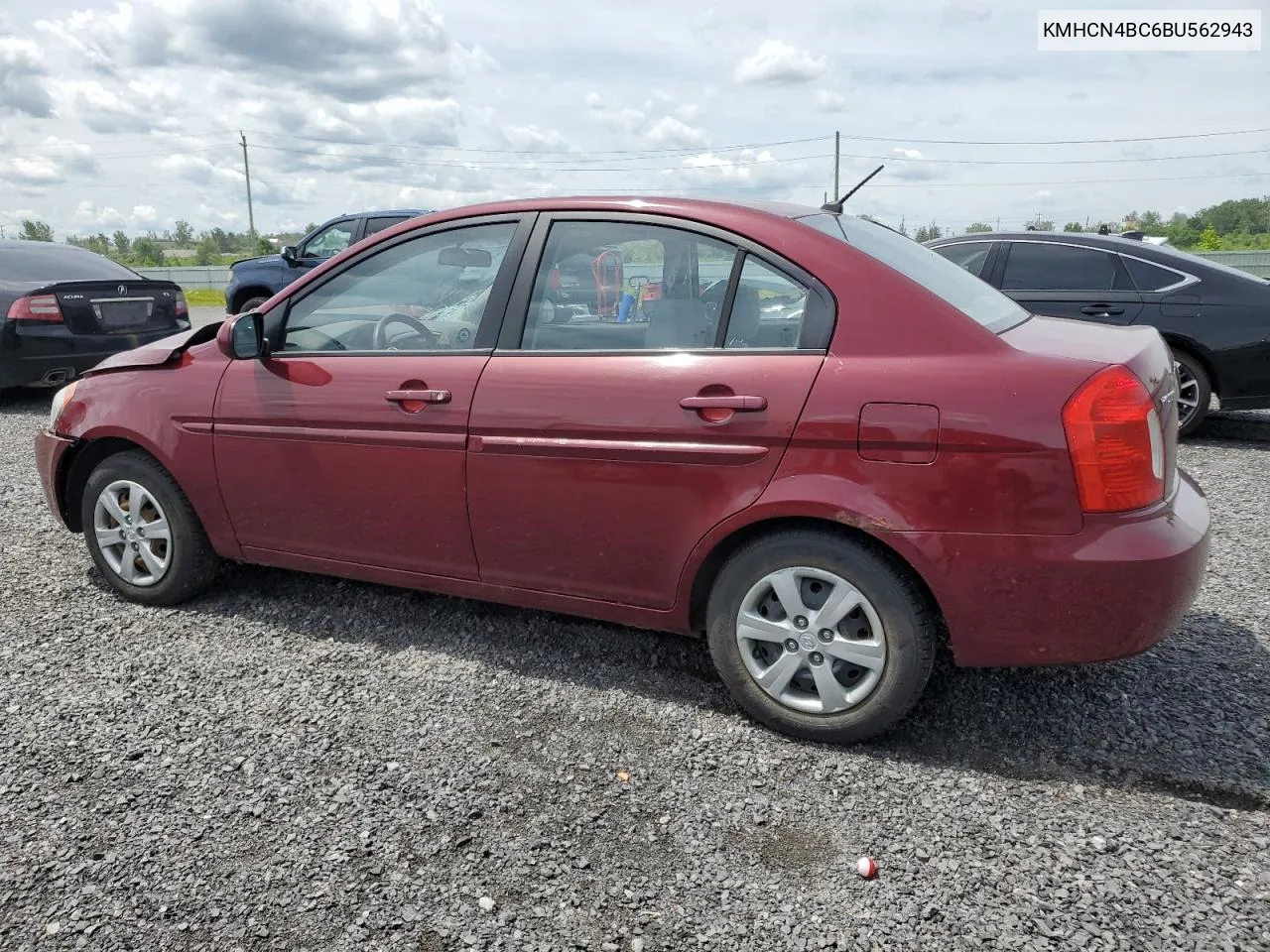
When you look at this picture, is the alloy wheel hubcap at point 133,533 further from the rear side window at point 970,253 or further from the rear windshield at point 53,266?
the rear side window at point 970,253

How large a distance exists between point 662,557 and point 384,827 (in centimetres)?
115

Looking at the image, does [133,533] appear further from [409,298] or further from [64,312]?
[64,312]

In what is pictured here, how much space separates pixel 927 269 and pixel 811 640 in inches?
51.3

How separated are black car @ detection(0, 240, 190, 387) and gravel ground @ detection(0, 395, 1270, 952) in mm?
5445

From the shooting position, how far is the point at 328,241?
13133 millimetres

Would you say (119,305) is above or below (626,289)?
below

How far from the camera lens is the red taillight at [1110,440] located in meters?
2.54

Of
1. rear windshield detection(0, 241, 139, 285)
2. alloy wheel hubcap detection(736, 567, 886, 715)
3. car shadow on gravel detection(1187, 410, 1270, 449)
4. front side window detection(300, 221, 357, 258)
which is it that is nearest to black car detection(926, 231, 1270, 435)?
car shadow on gravel detection(1187, 410, 1270, 449)

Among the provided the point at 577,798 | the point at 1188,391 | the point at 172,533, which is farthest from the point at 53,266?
the point at 1188,391

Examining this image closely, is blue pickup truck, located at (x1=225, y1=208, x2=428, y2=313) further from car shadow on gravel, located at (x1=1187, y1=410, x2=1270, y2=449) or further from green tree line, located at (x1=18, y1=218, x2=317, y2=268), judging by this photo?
green tree line, located at (x1=18, y1=218, x2=317, y2=268)

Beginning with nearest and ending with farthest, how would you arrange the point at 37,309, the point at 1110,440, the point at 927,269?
the point at 1110,440
the point at 927,269
the point at 37,309

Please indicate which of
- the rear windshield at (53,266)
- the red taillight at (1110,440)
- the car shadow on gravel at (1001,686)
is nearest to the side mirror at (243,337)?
the car shadow on gravel at (1001,686)

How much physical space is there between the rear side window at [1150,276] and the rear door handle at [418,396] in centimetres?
605

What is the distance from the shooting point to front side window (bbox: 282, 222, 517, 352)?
3.44 m
